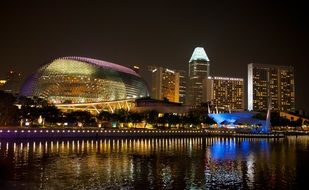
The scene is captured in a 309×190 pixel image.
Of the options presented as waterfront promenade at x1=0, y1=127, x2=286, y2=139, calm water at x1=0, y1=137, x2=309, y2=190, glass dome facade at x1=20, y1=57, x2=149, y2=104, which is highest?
glass dome facade at x1=20, y1=57, x2=149, y2=104

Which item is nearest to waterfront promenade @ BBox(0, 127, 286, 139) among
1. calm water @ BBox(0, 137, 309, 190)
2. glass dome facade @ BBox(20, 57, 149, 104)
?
calm water @ BBox(0, 137, 309, 190)

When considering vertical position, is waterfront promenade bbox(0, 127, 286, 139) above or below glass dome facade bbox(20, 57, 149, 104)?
below

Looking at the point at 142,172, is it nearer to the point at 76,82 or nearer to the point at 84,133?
the point at 84,133

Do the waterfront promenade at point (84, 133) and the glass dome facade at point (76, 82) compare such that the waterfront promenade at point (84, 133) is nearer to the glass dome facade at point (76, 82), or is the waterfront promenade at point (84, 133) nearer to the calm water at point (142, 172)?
the calm water at point (142, 172)

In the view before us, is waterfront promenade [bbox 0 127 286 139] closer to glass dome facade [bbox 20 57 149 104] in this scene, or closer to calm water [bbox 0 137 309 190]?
calm water [bbox 0 137 309 190]

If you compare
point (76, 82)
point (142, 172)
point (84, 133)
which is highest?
point (76, 82)

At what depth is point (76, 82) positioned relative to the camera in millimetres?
115938

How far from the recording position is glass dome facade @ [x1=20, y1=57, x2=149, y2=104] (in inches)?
4528

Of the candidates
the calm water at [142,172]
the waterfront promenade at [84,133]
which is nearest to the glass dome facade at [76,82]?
the waterfront promenade at [84,133]

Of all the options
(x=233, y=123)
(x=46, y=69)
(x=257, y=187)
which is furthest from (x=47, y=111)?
(x=233, y=123)

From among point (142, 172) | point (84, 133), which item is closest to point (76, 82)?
point (84, 133)

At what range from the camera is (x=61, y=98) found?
114 m

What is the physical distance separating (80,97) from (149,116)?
84.9 feet

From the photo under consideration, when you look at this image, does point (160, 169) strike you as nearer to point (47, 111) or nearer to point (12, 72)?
point (47, 111)
